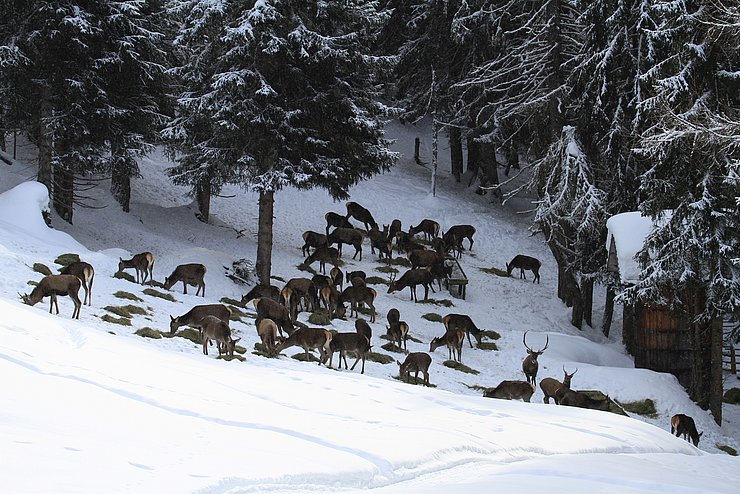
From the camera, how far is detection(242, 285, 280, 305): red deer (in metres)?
21.3

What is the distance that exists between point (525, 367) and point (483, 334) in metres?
3.85

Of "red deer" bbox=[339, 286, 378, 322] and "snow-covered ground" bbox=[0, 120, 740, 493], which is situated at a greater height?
"red deer" bbox=[339, 286, 378, 322]

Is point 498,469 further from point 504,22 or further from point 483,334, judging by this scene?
point 504,22

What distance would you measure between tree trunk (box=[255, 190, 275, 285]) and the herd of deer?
1.45 meters

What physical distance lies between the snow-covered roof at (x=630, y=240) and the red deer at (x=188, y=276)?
11.6m

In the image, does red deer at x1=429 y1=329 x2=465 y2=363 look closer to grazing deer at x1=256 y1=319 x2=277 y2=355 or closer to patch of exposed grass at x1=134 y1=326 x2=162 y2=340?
grazing deer at x1=256 y1=319 x2=277 y2=355

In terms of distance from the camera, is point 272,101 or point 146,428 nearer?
point 146,428

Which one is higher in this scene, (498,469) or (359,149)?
A: (359,149)

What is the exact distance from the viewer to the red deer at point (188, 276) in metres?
20.9

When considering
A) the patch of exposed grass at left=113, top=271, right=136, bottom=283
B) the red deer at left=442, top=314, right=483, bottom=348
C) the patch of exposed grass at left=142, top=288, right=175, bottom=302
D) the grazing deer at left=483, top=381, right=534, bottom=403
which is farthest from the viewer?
the red deer at left=442, top=314, right=483, bottom=348

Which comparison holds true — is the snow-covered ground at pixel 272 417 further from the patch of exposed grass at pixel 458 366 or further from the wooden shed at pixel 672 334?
the wooden shed at pixel 672 334

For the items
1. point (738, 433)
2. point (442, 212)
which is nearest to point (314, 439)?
point (738, 433)

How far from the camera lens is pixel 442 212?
120 feet

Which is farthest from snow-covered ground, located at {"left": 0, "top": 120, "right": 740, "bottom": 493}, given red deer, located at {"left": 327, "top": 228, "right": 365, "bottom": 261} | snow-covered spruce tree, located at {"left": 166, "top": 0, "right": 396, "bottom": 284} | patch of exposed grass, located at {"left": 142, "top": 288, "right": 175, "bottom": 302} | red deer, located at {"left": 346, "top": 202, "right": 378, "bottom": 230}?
red deer, located at {"left": 346, "top": 202, "right": 378, "bottom": 230}
